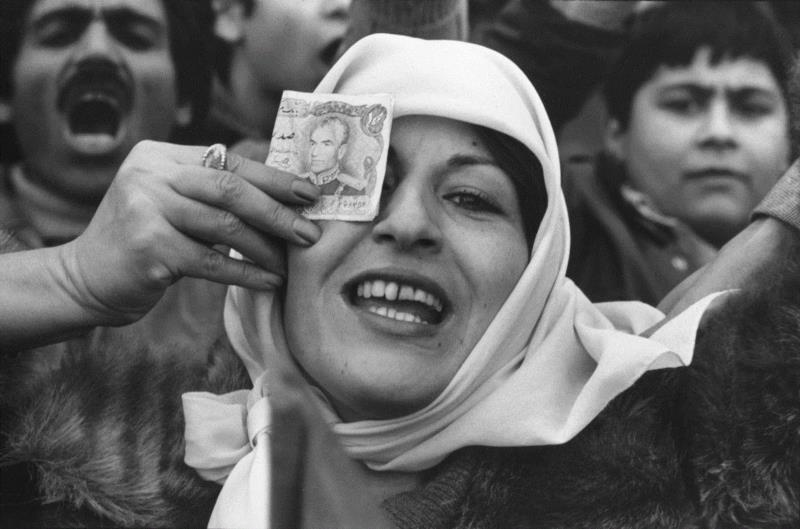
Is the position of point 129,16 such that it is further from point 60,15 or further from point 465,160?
point 465,160

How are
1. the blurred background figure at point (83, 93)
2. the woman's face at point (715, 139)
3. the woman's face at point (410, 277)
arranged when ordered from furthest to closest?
the blurred background figure at point (83, 93) → the woman's face at point (715, 139) → the woman's face at point (410, 277)

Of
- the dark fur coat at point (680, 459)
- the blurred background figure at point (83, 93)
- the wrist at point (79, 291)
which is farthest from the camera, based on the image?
the blurred background figure at point (83, 93)

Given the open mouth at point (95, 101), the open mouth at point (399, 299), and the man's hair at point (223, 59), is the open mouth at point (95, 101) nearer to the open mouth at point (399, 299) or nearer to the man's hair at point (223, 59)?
the man's hair at point (223, 59)

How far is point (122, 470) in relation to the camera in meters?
2.35

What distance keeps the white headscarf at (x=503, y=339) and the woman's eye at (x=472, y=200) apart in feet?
0.37

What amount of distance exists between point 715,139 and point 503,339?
A: 0.93 meters

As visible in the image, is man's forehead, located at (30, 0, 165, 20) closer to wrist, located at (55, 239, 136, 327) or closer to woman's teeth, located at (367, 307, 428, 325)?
wrist, located at (55, 239, 136, 327)

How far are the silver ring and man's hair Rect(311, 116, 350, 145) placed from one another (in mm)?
176

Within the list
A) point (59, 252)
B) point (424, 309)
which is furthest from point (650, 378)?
point (59, 252)

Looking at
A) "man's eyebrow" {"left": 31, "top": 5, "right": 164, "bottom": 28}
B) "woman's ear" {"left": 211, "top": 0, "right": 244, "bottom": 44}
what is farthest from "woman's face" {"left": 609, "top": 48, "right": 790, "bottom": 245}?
"man's eyebrow" {"left": 31, "top": 5, "right": 164, "bottom": 28}

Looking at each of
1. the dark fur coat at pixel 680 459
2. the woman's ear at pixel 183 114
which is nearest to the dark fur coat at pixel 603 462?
the dark fur coat at pixel 680 459

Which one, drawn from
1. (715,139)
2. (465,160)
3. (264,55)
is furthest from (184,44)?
(715,139)

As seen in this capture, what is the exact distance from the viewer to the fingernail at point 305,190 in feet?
7.23

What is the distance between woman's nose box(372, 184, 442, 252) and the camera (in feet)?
7.04
